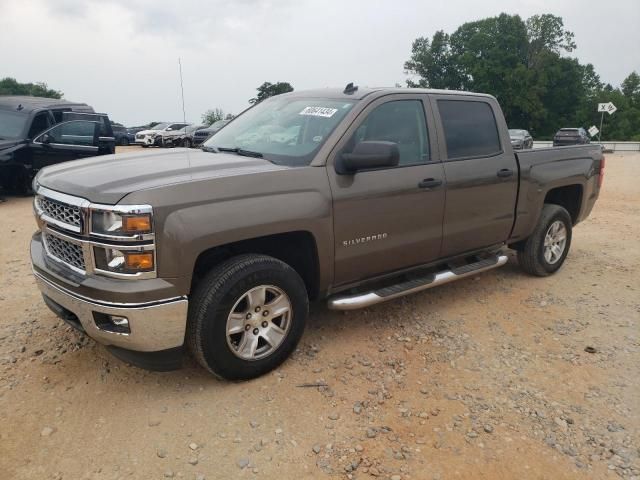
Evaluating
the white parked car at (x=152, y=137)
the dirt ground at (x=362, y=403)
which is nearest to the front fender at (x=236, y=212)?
the dirt ground at (x=362, y=403)

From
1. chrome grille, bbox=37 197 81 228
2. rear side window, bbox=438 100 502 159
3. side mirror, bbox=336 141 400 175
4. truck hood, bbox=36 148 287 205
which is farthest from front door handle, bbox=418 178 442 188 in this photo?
chrome grille, bbox=37 197 81 228

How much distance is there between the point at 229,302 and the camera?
3.03 m

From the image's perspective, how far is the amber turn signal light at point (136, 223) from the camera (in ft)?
8.77

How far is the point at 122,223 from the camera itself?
2.68 m

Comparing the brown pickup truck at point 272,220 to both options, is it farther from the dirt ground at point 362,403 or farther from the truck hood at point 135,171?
the dirt ground at point 362,403

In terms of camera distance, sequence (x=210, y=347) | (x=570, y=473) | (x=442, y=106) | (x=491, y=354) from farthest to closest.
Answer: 1. (x=442, y=106)
2. (x=491, y=354)
3. (x=210, y=347)
4. (x=570, y=473)

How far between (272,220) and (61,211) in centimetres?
121

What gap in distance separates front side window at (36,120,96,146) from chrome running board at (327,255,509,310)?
8.15 m

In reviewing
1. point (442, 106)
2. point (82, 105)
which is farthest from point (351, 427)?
point (82, 105)

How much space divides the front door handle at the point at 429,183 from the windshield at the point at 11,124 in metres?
8.37

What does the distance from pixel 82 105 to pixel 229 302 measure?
30.4 ft

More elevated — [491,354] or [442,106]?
[442,106]

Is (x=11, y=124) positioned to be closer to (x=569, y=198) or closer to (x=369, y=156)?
(x=369, y=156)

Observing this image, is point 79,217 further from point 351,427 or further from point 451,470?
point 451,470
